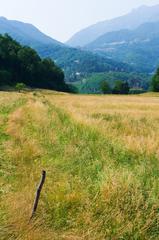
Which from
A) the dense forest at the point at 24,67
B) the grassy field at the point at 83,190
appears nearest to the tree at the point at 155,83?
the dense forest at the point at 24,67

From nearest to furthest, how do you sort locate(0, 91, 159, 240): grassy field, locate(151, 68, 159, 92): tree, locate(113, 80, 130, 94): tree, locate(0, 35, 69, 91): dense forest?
locate(0, 91, 159, 240): grassy field → locate(0, 35, 69, 91): dense forest → locate(151, 68, 159, 92): tree → locate(113, 80, 130, 94): tree

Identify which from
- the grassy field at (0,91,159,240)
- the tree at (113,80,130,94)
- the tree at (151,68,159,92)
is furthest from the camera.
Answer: the tree at (113,80,130,94)

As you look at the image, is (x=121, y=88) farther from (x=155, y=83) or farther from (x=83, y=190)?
(x=83, y=190)

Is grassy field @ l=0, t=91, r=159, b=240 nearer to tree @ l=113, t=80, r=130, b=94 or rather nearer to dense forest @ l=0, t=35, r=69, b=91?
dense forest @ l=0, t=35, r=69, b=91

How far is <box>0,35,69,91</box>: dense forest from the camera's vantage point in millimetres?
113681

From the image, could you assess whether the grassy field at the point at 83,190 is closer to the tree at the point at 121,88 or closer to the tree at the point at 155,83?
the tree at the point at 155,83

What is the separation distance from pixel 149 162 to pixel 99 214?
354 centimetres

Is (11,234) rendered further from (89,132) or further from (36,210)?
(89,132)

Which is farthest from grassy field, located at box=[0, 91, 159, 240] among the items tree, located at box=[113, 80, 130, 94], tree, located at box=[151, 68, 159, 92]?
tree, located at box=[113, 80, 130, 94]

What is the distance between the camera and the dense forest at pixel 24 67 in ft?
373

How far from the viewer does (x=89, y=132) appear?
620 inches

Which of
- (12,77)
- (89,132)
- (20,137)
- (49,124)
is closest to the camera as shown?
(89,132)

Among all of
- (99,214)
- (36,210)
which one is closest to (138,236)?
(99,214)

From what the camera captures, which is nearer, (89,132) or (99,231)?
(99,231)
